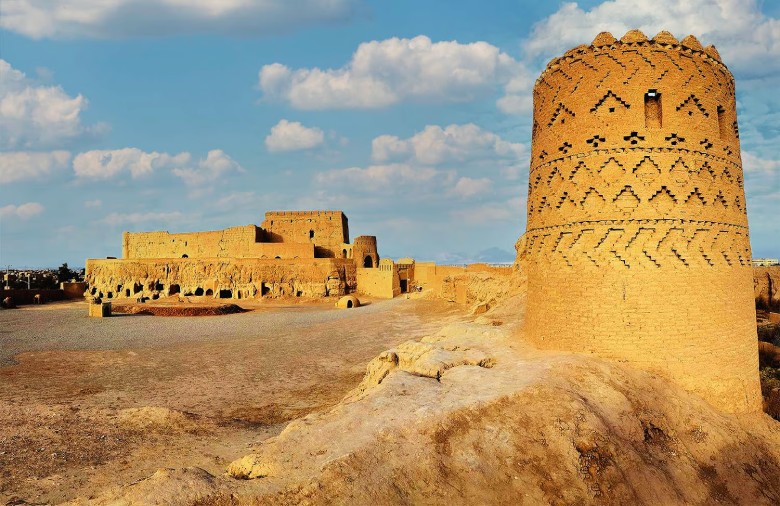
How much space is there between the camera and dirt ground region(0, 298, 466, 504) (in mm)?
8078

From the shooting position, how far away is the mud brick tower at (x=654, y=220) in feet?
26.3

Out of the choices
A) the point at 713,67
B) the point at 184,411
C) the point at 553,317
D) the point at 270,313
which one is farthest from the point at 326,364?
the point at 270,313

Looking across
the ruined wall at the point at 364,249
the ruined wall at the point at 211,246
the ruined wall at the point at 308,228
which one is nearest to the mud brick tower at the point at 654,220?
the ruined wall at the point at 211,246

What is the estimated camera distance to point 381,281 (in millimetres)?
42250

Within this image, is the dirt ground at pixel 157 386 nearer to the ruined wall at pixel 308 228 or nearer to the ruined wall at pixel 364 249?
the ruined wall at pixel 364 249

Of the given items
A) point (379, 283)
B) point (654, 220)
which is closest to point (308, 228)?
point (379, 283)

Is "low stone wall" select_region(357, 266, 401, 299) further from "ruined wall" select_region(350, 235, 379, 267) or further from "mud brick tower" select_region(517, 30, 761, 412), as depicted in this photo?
"mud brick tower" select_region(517, 30, 761, 412)

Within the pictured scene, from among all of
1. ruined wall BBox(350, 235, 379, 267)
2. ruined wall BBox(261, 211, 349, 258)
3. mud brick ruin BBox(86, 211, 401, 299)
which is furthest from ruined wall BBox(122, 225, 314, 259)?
ruined wall BBox(350, 235, 379, 267)

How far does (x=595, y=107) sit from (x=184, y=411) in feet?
36.0

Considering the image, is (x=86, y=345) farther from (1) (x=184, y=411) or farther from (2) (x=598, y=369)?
(2) (x=598, y=369)

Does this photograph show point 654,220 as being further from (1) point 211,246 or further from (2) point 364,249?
(1) point 211,246

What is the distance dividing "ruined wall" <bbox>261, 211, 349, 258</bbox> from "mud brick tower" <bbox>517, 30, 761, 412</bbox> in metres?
42.8

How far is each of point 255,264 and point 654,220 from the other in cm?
3994

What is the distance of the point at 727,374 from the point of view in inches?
320
